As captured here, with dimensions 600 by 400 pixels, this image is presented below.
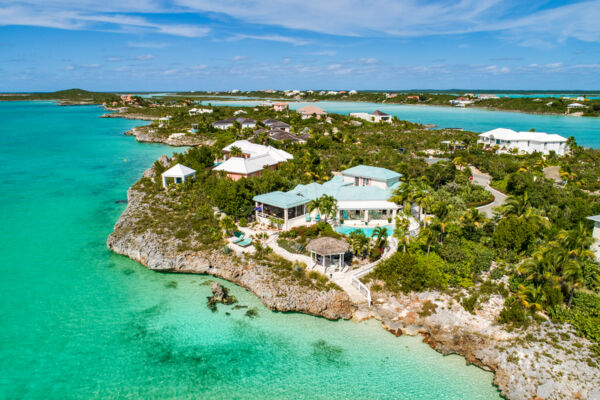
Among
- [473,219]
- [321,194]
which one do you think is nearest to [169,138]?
[321,194]

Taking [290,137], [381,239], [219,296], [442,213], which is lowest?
[219,296]

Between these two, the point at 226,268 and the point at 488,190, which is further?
the point at 488,190

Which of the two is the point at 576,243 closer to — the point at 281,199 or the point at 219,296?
the point at 281,199

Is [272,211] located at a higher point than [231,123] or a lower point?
lower

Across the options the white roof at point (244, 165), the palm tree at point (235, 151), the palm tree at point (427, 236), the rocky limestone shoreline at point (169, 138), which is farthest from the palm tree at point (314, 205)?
the rocky limestone shoreline at point (169, 138)

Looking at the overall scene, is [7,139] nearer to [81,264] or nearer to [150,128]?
[150,128]

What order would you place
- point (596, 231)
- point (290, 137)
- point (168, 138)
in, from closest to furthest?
point (596, 231) → point (290, 137) → point (168, 138)

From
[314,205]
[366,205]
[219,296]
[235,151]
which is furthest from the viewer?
[235,151]
